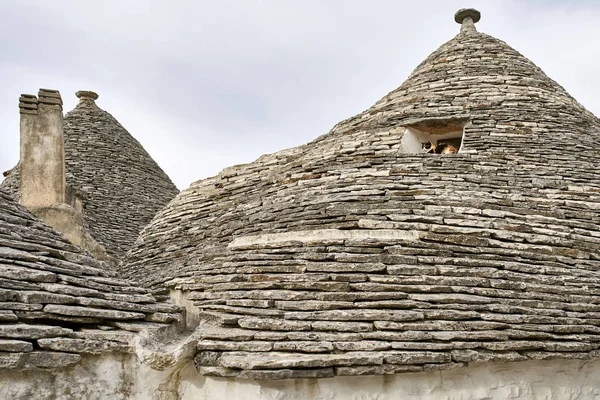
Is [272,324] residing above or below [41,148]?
below

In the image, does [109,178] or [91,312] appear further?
[109,178]

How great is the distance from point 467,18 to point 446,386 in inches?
270

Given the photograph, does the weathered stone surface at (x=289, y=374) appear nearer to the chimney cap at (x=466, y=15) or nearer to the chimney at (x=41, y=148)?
the chimney at (x=41, y=148)

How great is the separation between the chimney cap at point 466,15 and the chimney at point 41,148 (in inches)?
255

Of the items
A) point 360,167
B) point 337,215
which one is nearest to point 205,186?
point 360,167

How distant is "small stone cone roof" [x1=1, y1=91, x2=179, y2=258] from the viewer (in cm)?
1149

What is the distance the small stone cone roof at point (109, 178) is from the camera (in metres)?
11.5

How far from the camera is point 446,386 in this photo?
3789 mm

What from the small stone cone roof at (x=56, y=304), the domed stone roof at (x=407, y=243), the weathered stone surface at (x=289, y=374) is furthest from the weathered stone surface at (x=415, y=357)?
the small stone cone roof at (x=56, y=304)

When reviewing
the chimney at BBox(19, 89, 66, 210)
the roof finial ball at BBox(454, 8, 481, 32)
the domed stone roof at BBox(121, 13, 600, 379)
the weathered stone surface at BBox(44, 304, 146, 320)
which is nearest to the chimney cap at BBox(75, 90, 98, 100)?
the chimney at BBox(19, 89, 66, 210)

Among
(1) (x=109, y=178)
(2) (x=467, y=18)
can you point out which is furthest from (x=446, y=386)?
(1) (x=109, y=178)

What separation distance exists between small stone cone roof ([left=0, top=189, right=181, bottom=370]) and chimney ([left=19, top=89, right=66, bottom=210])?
168 inches

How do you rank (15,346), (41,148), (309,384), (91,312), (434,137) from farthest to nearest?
(41,148)
(434,137)
(91,312)
(309,384)
(15,346)

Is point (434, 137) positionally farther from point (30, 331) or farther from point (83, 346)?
point (30, 331)
